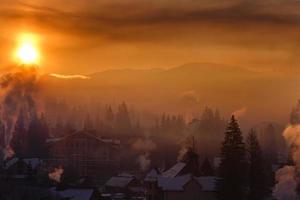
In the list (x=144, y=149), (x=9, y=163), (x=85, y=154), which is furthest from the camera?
(x=144, y=149)

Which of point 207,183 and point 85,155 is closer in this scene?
point 207,183

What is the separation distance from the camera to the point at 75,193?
57.3 metres

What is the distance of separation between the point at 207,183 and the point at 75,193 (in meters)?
11.4

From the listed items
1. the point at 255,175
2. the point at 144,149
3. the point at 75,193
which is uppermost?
the point at 144,149

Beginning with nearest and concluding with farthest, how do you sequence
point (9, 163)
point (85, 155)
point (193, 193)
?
point (193, 193), point (9, 163), point (85, 155)

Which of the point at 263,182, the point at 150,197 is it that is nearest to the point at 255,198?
the point at 263,182

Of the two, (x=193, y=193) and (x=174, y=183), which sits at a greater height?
(x=174, y=183)

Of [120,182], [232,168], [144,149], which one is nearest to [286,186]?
[232,168]

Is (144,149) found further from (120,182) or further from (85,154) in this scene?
(120,182)

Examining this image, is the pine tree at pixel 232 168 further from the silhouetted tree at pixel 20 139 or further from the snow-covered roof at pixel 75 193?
the silhouetted tree at pixel 20 139

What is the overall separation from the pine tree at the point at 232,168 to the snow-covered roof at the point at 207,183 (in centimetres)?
187

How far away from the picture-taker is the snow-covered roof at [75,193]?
5638 cm

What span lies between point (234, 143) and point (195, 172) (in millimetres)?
10210

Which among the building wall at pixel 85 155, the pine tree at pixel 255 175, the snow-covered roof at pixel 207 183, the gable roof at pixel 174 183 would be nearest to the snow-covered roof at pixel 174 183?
the gable roof at pixel 174 183
